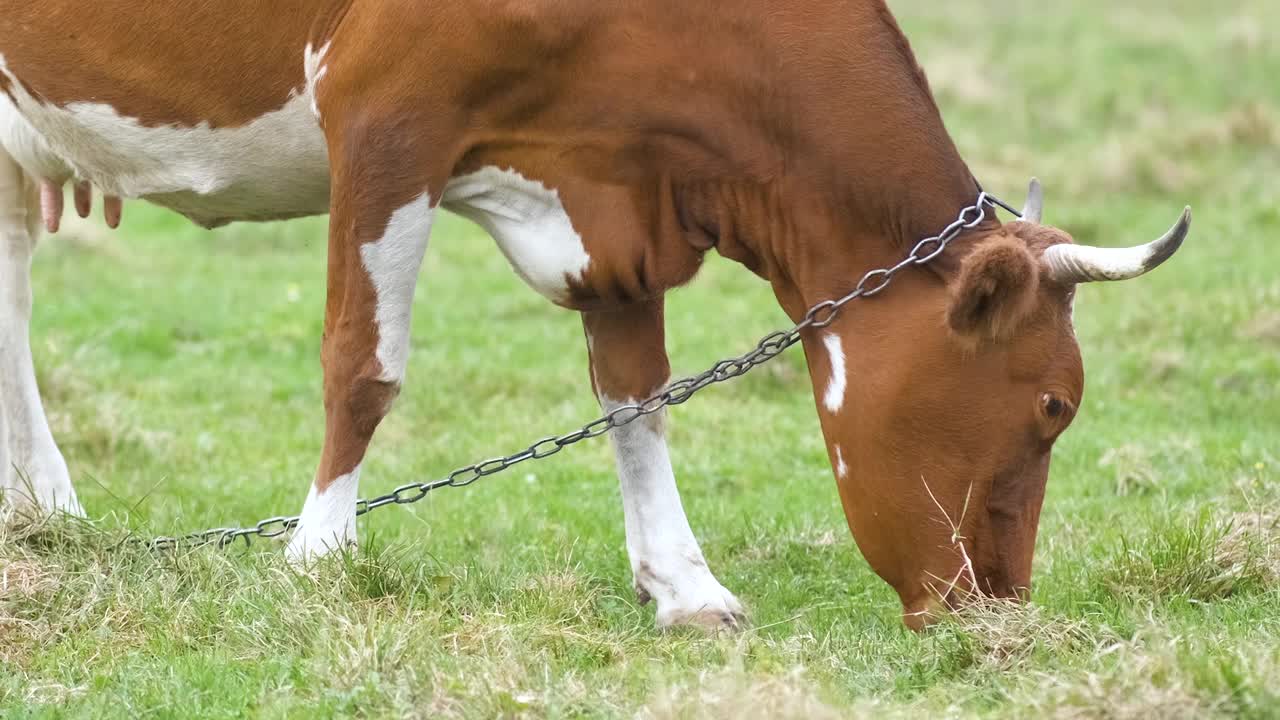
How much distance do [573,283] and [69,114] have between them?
181 cm

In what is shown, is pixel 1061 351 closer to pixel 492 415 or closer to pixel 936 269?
pixel 936 269

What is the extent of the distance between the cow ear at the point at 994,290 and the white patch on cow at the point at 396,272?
1502mm

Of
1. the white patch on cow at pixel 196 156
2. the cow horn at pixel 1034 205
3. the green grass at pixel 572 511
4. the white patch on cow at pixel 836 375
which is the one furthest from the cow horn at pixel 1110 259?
the white patch on cow at pixel 196 156

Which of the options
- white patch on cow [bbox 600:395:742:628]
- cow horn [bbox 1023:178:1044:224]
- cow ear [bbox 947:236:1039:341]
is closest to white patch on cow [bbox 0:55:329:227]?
white patch on cow [bbox 600:395:742:628]

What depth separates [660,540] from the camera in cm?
558

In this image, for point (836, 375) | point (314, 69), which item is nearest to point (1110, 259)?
point (836, 375)

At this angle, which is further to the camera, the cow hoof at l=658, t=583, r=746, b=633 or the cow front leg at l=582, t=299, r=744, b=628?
the cow front leg at l=582, t=299, r=744, b=628

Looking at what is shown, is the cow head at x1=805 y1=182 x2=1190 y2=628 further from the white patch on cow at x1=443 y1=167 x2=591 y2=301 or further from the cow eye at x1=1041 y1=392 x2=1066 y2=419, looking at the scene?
the white patch on cow at x1=443 y1=167 x2=591 y2=301

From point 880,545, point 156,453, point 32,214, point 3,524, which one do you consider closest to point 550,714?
point 880,545

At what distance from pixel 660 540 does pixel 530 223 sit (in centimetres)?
115

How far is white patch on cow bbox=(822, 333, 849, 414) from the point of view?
16.2ft

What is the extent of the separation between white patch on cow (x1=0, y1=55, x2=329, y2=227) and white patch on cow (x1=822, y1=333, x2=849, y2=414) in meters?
1.63

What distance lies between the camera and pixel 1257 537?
5.41m

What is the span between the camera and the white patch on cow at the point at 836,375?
4.93 meters
